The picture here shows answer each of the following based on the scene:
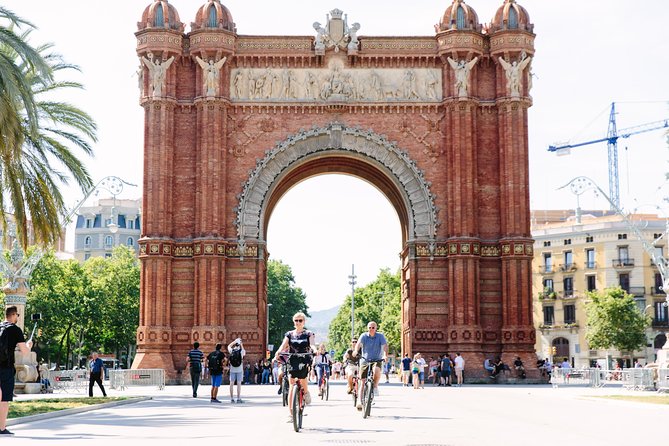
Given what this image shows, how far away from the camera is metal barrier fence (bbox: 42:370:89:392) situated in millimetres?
36469

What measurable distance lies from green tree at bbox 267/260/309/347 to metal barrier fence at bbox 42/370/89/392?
6730 centimetres

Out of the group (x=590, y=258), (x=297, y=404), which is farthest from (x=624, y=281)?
(x=297, y=404)

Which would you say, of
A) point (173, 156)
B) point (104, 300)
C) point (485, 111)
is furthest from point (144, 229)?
point (104, 300)

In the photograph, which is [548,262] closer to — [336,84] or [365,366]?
[336,84]

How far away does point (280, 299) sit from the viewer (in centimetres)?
10694

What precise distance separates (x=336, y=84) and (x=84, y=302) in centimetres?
3193

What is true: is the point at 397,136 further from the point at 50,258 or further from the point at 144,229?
the point at 50,258

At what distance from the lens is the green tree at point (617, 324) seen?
73.7 m

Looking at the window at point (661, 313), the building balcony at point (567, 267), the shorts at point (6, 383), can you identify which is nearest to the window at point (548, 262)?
the building balcony at point (567, 267)

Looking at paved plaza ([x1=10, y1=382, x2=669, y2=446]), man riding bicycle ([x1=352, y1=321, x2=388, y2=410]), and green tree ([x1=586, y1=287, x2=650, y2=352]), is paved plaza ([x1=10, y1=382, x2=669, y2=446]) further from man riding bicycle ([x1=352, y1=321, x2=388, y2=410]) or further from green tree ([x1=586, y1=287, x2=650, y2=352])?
green tree ([x1=586, y1=287, x2=650, y2=352])

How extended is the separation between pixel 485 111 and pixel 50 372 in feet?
72.3

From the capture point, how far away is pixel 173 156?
45375 mm

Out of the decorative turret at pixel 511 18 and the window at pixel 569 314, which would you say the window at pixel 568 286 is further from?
the decorative turret at pixel 511 18

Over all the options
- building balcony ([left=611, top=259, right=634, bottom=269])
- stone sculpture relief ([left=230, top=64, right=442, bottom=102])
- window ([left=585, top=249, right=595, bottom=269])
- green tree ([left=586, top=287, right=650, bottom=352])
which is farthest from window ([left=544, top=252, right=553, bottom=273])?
stone sculpture relief ([left=230, top=64, right=442, bottom=102])
